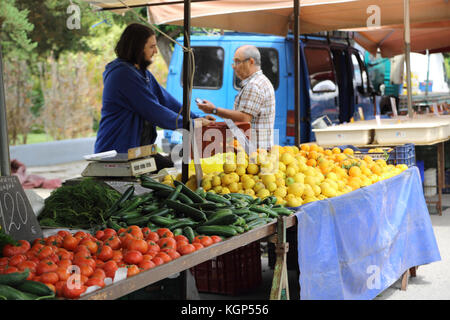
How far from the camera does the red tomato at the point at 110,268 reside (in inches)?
104

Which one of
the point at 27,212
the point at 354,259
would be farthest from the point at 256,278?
the point at 27,212

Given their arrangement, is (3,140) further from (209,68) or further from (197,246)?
(209,68)

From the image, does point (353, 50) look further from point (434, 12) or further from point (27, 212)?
point (27, 212)

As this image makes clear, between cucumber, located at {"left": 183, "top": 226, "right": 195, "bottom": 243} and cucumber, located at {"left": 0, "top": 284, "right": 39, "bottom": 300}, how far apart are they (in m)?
1.03

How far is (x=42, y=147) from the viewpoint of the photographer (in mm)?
15703

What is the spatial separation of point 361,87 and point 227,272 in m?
7.64

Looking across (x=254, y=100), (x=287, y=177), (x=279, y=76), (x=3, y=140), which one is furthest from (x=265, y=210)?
(x=279, y=76)

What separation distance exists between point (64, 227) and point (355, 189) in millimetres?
2312

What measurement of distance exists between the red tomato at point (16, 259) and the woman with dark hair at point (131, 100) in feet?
7.80

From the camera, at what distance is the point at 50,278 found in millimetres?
2473

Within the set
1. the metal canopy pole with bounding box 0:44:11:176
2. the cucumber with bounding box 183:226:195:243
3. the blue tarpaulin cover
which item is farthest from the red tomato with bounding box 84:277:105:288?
the metal canopy pole with bounding box 0:44:11:176

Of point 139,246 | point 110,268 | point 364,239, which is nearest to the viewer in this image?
point 110,268

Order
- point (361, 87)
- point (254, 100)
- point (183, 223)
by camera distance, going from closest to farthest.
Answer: point (183, 223), point (254, 100), point (361, 87)

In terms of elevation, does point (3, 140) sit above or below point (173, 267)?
above
